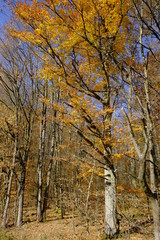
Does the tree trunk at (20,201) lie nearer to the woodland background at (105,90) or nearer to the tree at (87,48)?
the woodland background at (105,90)

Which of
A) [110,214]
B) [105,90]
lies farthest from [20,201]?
[105,90]

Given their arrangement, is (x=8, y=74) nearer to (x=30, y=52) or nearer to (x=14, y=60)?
(x=14, y=60)

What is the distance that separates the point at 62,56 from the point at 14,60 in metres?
7.41

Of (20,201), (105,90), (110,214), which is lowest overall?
(20,201)

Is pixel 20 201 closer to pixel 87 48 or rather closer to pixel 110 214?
pixel 110 214

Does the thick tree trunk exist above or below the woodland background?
below

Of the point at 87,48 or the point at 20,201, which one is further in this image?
the point at 20,201

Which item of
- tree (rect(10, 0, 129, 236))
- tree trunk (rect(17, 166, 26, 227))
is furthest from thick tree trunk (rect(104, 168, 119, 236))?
tree trunk (rect(17, 166, 26, 227))

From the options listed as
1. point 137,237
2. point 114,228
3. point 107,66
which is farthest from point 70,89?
point 137,237

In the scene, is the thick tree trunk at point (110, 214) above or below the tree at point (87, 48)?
below

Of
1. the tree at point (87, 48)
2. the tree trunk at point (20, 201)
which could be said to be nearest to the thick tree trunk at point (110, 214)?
the tree at point (87, 48)

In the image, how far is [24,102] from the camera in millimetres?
12383

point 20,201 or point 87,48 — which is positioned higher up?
point 87,48

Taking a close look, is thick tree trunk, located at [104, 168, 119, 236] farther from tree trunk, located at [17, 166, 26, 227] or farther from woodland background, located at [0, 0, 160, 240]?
tree trunk, located at [17, 166, 26, 227]
